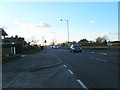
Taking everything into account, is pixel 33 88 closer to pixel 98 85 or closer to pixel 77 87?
pixel 77 87

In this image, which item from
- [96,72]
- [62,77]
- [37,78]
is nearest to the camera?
[37,78]

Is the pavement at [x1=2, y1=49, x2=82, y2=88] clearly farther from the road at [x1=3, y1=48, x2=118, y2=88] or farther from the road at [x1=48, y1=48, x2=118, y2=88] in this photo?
the road at [x1=48, y1=48, x2=118, y2=88]

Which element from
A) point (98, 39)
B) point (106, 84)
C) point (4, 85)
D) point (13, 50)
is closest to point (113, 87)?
Answer: point (106, 84)

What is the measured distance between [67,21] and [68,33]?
426 centimetres

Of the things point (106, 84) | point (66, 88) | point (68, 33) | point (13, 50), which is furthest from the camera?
point (68, 33)

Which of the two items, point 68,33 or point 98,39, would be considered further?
point 98,39

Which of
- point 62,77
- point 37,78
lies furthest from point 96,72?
point 37,78

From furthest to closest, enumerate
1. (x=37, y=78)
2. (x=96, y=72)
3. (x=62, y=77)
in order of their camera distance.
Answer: (x=96, y=72) < (x=62, y=77) < (x=37, y=78)

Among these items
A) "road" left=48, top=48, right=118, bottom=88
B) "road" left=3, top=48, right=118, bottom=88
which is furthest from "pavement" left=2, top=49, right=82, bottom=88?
"road" left=48, top=48, right=118, bottom=88

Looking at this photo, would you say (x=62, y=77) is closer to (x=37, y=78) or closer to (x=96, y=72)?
(x=37, y=78)

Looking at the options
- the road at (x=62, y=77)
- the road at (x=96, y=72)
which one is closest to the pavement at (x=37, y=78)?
the road at (x=62, y=77)

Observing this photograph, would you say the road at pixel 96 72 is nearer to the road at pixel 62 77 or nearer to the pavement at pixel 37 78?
the road at pixel 62 77

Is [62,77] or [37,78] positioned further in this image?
[62,77]

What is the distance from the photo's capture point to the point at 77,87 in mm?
8086
